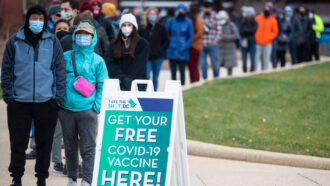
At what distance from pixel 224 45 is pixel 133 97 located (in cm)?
1108

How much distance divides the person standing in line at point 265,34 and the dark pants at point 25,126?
486 inches

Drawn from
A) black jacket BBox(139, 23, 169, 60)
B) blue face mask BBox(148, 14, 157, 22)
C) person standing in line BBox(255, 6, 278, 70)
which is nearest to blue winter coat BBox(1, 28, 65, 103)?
black jacket BBox(139, 23, 169, 60)

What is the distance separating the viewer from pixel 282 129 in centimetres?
1080

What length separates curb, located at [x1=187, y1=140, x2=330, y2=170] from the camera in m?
9.00

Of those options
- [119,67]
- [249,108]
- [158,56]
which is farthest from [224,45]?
[119,67]

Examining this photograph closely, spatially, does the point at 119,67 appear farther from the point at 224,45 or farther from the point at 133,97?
the point at 224,45

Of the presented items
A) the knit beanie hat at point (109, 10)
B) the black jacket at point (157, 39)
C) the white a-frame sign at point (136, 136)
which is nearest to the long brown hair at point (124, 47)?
the white a-frame sign at point (136, 136)

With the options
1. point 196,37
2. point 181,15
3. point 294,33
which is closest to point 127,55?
point 181,15

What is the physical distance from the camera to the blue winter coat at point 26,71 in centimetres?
641

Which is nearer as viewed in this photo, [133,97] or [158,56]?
→ [133,97]

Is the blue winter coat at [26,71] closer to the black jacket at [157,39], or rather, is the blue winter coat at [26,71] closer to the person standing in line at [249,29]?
the black jacket at [157,39]

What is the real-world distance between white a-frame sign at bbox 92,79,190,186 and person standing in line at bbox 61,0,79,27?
2.77 m

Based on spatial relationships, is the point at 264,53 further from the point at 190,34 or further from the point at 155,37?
the point at 155,37

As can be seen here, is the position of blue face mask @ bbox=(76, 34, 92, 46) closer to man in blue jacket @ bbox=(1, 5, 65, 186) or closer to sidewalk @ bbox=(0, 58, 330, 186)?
man in blue jacket @ bbox=(1, 5, 65, 186)
